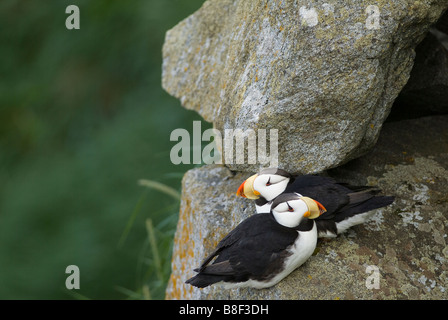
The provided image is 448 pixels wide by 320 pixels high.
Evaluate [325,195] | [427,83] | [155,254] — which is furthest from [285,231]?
[155,254]

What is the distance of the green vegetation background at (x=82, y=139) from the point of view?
495 cm

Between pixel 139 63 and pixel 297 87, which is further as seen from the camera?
pixel 139 63

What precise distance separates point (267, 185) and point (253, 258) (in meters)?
0.30

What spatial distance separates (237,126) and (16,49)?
4.60 metres

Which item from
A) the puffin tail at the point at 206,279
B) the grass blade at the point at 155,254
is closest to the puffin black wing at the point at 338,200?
the puffin tail at the point at 206,279

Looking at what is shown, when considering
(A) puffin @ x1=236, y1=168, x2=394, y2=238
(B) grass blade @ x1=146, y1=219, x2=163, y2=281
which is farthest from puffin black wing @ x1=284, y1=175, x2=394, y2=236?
(B) grass blade @ x1=146, y1=219, x2=163, y2=281

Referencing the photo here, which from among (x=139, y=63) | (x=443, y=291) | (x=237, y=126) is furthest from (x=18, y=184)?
(x=443, y=291)

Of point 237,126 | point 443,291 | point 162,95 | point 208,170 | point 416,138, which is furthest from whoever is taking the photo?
point 162,95

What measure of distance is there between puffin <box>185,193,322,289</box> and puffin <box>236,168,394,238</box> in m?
0.07

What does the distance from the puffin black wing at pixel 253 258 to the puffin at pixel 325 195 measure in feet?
0.48

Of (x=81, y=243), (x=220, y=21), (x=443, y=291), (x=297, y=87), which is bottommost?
(x=81, y=243)

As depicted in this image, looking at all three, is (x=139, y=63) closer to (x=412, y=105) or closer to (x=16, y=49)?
(x=16, y=49)

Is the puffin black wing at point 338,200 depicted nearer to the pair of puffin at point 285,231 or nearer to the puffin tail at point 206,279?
the pair of puffin at point 285,231

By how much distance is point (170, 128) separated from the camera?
202 inches
